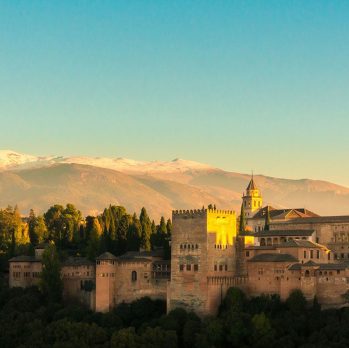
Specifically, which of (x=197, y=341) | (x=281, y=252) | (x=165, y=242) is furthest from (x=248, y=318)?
(x=165, y=242)

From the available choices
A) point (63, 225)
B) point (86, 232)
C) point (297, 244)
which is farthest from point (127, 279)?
point (63, 225)

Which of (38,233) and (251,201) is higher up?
(251,201)

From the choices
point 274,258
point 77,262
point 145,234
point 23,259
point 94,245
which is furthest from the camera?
point 145,234

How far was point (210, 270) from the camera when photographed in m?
70.0

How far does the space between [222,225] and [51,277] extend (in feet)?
55.5

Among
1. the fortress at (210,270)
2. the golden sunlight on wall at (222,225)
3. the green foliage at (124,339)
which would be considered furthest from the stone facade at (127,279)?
the green foliage at (124,339)

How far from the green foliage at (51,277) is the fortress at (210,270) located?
136 centimetres

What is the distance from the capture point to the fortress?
66.8 m

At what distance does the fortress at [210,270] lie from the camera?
66.8 m

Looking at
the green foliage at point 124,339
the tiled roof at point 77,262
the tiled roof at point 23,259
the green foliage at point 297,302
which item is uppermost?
the tiled roof at point 23,259

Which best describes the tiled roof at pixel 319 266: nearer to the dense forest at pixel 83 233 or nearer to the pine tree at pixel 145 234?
the dense forest at pixel 83 233

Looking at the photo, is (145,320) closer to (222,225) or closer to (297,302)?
(222,225)

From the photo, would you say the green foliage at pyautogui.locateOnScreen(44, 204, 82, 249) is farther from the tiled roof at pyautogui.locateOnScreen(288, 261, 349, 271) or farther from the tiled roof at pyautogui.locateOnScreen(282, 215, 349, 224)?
the tiled roof at pyautogui.locateOnScreen(288, 261, 349, 271)

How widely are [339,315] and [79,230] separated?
41.8 m
